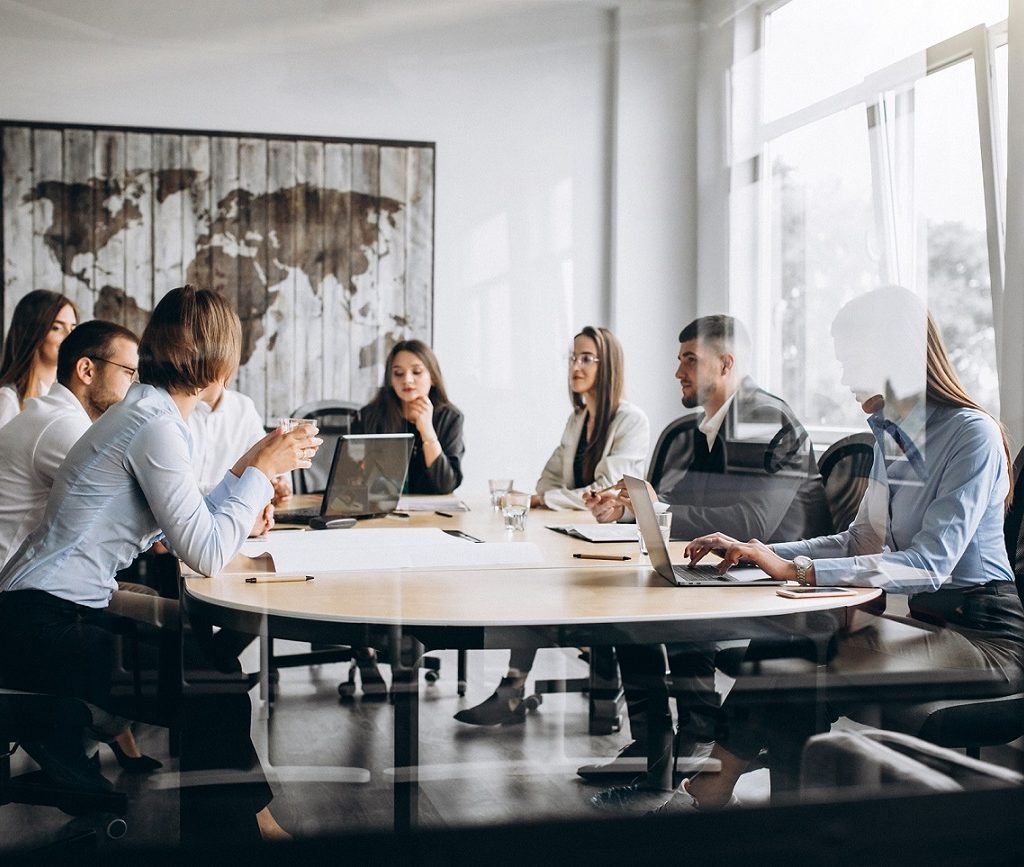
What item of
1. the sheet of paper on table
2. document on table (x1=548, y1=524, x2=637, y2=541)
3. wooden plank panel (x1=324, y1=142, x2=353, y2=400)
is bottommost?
document on table (x1=548, y1=524, x2=637, y2=541)

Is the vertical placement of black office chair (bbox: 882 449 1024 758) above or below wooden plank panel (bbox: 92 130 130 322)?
below

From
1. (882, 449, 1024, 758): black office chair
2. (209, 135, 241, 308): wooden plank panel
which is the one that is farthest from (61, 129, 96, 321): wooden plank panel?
(882, 449, 1024, 758): black office chair

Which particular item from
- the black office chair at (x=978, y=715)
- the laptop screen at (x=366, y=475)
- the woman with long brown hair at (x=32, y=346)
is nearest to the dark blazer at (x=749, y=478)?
the black office chair at (x=978, y=715)

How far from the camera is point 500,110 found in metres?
1.99

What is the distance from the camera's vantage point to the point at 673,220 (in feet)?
5.79

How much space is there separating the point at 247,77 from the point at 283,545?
950mm

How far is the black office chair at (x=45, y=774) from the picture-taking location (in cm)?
136

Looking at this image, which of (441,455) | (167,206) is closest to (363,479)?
(441,455)

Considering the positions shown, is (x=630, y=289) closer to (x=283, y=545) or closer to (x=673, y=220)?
(x=673, y=220)

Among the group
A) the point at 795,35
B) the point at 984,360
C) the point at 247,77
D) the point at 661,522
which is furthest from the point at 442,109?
the point at 984,360

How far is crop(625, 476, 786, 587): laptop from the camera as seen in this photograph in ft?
6.03

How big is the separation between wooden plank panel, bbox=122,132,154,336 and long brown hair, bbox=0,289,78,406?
0.33 feet

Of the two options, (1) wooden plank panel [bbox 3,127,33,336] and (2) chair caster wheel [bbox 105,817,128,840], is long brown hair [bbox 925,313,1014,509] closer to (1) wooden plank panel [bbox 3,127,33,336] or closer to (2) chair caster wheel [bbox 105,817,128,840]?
(2) chair caster wheel [bbox 105,817,128,840]

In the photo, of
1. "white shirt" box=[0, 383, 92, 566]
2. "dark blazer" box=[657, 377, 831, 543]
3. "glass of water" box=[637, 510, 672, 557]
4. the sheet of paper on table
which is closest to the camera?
"white shirt" box=[0, 383, 92, 566]
